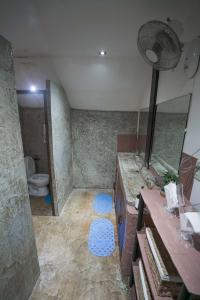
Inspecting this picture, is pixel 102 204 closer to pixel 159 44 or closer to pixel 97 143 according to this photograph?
pixel 97 143

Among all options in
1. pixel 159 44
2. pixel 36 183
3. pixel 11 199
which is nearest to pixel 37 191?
pixel 36 183

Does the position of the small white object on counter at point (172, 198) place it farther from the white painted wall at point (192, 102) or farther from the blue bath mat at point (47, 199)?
the blue bath mat at point (47, 199)

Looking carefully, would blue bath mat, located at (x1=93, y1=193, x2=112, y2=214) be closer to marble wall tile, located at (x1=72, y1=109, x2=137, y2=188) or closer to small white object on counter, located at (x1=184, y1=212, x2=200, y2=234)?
marble wall tile, located at (x1=72, y1=109, x2=137, y2=188)

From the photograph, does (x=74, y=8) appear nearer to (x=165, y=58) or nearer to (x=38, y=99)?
(x=165, y=58)

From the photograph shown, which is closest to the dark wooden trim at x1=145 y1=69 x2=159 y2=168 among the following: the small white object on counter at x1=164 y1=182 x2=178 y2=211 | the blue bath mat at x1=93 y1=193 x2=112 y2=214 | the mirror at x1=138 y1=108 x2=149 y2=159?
the mirror at x1=138 y1=108 x2=149 y2=159

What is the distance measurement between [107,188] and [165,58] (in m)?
2.72

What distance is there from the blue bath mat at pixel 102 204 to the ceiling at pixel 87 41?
1875mm

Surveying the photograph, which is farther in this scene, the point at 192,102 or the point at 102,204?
the point at 102,204

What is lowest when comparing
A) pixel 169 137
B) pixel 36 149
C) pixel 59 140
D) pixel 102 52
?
pixel 36 149

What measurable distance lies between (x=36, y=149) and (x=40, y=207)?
1.25m

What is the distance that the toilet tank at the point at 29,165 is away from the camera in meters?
2.89

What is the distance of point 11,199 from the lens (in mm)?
1034

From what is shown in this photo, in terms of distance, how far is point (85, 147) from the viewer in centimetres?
306

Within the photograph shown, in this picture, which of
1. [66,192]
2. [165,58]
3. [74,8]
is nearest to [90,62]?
[74,8]
